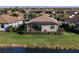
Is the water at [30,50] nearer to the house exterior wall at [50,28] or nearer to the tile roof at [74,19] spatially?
the house exterior wall at [50,28]

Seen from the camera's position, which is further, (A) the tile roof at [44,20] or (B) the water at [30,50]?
(A) the tile roof at [44,20]

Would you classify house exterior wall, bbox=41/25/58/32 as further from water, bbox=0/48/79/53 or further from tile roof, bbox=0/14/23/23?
tile roof, bbox=0/14/23/23

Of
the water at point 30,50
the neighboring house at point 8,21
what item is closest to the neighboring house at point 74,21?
the water at point 30,50

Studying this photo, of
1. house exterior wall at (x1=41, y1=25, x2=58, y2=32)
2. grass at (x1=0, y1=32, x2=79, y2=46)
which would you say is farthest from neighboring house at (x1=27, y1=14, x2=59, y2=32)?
grass at (x1=0, y1=32, x2=79, y2=46)

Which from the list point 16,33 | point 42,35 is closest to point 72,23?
point 42,35
